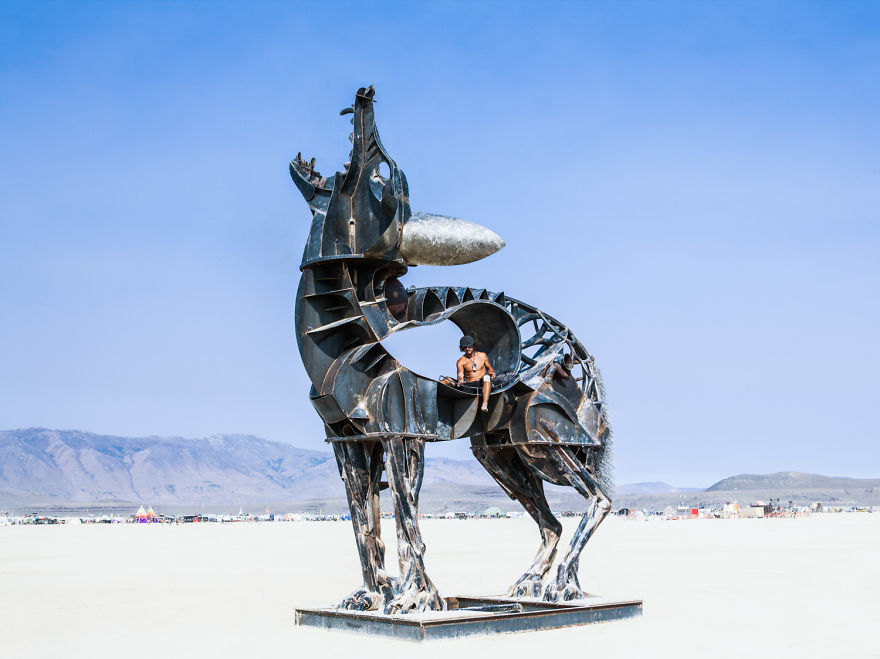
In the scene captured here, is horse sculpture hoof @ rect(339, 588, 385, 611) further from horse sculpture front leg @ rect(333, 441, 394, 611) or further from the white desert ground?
the white desert ground

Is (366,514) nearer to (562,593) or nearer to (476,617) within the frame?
(476,617)

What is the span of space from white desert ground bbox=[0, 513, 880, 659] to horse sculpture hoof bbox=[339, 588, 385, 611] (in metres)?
0.51

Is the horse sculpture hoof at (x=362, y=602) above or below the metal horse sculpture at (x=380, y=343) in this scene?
below

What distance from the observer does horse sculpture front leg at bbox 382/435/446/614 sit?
1309cm

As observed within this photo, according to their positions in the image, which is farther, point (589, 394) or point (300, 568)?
point (300, 568)

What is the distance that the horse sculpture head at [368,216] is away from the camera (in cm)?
1355

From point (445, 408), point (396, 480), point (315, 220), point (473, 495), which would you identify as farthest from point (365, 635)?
point (473, 495)

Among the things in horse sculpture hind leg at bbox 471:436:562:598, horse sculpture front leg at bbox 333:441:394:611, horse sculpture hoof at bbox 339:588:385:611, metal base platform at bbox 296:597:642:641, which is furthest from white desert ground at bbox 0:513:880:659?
horse sculpture hind leg at bbox 471:436:562:598

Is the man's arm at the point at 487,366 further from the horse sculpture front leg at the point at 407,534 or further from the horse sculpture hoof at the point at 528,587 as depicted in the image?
the horse sculpture hoof at the point at 528,587

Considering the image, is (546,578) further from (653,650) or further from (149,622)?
(149,622)

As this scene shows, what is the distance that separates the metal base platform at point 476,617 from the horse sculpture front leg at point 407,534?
0.23m

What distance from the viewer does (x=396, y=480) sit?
13219 millimetres

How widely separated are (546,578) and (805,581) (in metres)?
7.41

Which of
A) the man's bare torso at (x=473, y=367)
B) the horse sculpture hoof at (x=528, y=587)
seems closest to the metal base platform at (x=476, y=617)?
the horse sculpture hoof at (x=528, y=587)
